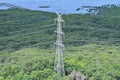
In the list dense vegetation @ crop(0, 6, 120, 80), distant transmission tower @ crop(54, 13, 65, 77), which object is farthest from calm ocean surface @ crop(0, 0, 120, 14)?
distant transmission tower @ crop(54, 13, 65, 77)

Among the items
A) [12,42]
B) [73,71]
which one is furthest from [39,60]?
[12,42]

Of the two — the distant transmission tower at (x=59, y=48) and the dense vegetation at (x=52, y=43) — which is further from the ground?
the distant transmission tower at (x=59, y=48)

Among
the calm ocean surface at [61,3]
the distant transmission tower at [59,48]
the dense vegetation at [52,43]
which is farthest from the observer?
the calm ocean surface at [61,3]

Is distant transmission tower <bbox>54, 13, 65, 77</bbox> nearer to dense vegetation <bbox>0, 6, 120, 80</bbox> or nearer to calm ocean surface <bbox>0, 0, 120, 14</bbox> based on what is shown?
dense vegetation <bbox>0, 6, 120, 80</bbox>

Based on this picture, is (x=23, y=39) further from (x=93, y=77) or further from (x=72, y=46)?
(x=93, y=77)

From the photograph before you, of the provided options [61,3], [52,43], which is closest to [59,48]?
[52,43]

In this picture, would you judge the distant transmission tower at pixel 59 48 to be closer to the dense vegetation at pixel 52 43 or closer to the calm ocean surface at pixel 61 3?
the dense vegetation at pixel 52 43

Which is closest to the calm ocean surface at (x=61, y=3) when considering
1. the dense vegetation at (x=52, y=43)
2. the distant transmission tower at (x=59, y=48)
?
the dense vegetation at (x=52, y=43)

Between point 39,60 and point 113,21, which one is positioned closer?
point 39,60
